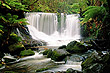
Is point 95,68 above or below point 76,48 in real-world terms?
Answer: above

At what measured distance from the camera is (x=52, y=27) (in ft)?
49.2

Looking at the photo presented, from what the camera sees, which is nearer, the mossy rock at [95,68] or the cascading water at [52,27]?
the mossy rock at [95,68]

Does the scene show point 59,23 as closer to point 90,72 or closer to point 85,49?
point 85,49

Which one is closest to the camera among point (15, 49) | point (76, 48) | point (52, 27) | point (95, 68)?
point (95, 68)

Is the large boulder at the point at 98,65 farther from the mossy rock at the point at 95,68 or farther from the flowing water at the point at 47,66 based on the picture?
the flowing water at the point at 47,66

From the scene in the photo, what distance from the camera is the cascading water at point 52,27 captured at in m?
13.9

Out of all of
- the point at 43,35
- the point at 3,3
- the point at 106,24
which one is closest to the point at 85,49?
the point at 106,24

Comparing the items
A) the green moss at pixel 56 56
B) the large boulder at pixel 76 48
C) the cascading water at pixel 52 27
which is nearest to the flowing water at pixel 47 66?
the green moss at pixel 56 56

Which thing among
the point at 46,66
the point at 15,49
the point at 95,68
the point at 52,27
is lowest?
Answer: the point at 46,66

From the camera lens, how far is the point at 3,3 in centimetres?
828

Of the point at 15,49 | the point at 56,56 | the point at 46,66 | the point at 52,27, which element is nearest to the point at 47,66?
the point at 46,66

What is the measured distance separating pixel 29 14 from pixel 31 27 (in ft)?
4.82

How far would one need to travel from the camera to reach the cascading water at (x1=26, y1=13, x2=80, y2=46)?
45.5 feet

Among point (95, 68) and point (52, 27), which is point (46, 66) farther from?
point (52, 27)
